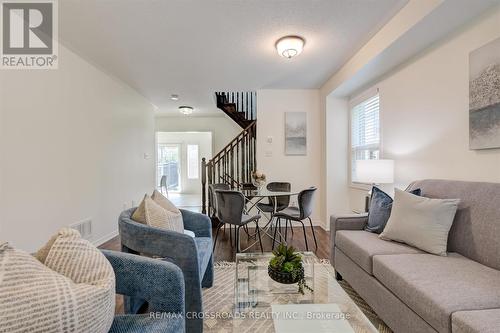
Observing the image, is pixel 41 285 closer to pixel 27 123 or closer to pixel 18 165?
pixel 18 165

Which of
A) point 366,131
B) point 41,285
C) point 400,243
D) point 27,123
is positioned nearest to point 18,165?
point 27,123

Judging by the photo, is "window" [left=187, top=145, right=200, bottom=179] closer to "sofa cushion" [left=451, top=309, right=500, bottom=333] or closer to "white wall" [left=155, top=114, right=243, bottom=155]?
"white wall" [left=155, top=114, right=243, bottom=155]

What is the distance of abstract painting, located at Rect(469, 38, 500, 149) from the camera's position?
5.76 ft

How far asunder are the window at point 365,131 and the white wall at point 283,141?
61 centimetres

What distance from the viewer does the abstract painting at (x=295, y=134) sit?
4.42m

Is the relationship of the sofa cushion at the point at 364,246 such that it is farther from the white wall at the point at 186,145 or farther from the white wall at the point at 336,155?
the white wall at the point at 186,145

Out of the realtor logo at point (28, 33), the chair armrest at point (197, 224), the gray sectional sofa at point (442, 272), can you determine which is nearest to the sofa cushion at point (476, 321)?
the gray sectional sofa at point (442, 272)

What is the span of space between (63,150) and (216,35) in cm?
212

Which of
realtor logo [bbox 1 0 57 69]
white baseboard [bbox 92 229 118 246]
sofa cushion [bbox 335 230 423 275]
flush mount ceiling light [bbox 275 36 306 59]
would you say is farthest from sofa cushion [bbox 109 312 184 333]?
white baseboard [bbox 92 229 118 246]

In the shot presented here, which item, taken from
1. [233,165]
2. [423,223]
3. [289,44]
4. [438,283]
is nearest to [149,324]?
[438,283]

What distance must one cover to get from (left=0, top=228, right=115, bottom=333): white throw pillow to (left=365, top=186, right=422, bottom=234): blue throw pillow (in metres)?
2.11

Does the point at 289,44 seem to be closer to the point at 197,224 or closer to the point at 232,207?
the point at 232,207

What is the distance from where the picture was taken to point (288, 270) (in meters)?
1.54

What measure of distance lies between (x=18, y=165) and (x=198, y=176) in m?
6.61
